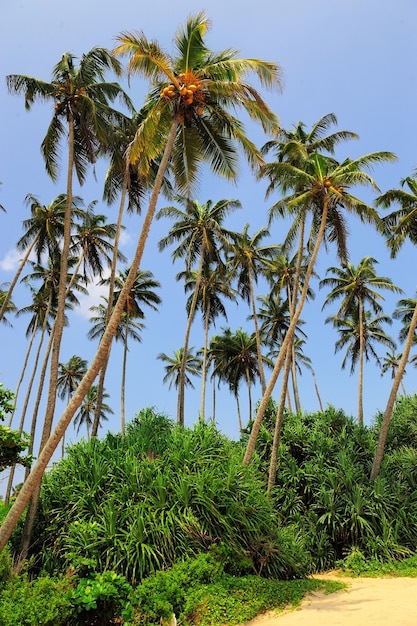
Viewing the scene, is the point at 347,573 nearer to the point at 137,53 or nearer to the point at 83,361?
the point at 137,53

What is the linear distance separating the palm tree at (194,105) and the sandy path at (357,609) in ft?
19.1

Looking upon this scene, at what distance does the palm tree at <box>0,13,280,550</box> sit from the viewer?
10.5 meters

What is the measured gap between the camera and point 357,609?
7949mm

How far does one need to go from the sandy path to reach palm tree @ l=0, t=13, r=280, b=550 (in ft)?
19.1

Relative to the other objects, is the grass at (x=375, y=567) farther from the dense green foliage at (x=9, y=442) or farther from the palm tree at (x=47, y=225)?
the palm tree at (x=47, y=225)

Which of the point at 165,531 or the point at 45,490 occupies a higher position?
the point at 45,490

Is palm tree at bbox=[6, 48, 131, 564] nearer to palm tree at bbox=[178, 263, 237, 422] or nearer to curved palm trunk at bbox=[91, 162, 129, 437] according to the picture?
curved palm trunk at bbox=[91, 162, 129, 437]

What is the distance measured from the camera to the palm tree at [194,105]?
10453 millimetres

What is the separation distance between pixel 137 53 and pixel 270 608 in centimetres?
1191

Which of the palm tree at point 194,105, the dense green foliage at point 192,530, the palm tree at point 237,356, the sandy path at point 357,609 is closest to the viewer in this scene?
the sandy path at point 357,609

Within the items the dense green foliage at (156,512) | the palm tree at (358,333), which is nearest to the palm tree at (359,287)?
the palm tree at (358,333)

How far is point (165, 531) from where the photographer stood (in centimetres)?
915

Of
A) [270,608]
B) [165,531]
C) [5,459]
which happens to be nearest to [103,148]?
[5,459]

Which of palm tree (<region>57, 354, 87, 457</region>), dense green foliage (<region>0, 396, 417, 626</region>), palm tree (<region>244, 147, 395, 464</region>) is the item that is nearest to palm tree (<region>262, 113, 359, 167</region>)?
palm tree (<region>244, 147, 395, 464</region>)
